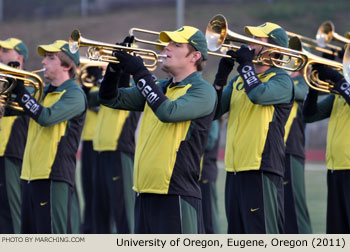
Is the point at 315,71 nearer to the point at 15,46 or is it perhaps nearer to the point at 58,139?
the point at 58,139

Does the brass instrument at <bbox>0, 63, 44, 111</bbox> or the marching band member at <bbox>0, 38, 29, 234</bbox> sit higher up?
the brass instrument at <bbox>0, 63, 44, 111</bbox>

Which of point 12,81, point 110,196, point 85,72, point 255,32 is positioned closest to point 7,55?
point 85,72

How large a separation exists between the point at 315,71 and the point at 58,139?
229 cm

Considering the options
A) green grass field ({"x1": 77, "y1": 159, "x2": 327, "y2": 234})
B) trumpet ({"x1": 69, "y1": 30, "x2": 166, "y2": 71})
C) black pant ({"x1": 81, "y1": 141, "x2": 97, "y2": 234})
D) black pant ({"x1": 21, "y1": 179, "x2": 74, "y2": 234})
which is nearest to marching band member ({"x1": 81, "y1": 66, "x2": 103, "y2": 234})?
black pant ({"x1": 81, "y1": 141, "x2": 97, "y2": 234})

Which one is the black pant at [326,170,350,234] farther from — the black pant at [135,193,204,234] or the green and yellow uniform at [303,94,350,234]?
the black pant at [135,193,204,234]

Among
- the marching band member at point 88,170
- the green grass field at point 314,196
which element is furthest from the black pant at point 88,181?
the green grass field at point 314,196

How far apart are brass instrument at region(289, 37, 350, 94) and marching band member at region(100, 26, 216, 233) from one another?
4.66ft

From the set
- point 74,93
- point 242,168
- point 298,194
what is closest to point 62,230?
point 74,93

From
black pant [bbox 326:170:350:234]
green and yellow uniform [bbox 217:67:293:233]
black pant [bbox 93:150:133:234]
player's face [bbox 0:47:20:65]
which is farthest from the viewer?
black pant [bbox 93:150:133:234]

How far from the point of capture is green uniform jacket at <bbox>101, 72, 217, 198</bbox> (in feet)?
17.3

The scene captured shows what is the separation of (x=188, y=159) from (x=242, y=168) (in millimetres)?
963

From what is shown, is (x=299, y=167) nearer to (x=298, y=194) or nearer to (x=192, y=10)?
(x=298, y=194)

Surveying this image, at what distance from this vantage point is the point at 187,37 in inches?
216

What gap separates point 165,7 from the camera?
1302 inches
